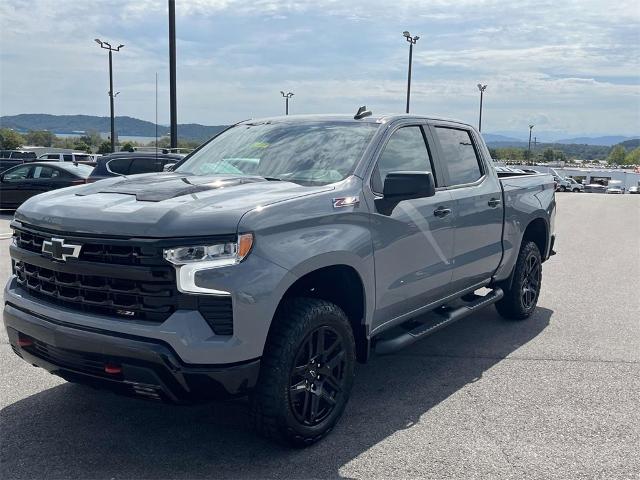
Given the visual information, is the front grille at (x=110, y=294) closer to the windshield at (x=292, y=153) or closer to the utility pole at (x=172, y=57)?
the windshield at (x=292, y=153)

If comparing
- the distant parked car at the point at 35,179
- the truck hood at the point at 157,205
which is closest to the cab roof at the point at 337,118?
the truck hood at the point at 157,205

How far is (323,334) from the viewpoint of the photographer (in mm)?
3672

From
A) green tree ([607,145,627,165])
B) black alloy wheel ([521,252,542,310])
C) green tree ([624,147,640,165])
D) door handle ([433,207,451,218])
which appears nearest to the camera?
door handle ([433,207,451,218])

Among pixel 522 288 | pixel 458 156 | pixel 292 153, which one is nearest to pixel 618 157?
pixel 522 288

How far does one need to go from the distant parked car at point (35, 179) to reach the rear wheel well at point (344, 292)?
42.3 ft

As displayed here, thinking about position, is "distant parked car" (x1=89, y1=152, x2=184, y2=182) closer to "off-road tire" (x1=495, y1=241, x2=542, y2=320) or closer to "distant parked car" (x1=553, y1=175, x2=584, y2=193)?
"off-road tire" (x1=495, y1=241, x2=542, y2=320)

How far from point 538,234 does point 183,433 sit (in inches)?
177

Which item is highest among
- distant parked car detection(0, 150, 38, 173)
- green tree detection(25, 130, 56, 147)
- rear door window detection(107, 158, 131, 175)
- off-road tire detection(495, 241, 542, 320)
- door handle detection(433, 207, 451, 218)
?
door handle detection(433, 207, 451, 218)

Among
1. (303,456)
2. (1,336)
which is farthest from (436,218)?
(1,336)

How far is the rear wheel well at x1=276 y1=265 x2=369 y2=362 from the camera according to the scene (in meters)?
3.81

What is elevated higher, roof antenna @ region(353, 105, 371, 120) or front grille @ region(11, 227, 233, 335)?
roof antenna @ region(353, 105, 371, 120)

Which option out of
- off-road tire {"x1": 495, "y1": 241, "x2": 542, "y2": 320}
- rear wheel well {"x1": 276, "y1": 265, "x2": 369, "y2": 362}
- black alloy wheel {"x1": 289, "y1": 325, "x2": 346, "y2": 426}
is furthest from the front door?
off-road tire {"x1": 495, "y1": 241, "x2": 542, "y2": 320}

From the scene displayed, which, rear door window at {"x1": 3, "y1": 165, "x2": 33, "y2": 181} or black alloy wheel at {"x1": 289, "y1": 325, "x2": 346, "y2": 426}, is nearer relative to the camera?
black alloy wheel at {"x1": 289, "y1": 325, "x2": 346, "y2": 426}

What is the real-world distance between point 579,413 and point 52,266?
3373mm
